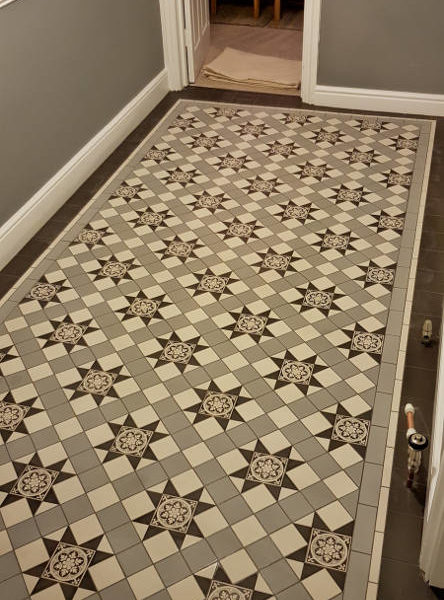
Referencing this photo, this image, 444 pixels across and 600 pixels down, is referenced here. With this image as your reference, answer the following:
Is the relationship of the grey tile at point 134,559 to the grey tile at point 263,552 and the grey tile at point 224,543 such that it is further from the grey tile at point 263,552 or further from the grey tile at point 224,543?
the grey tile at point 263,552

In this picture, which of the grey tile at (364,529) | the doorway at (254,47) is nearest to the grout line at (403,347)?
the grey tile at (364,529)

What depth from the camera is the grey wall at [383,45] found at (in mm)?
→ 4891

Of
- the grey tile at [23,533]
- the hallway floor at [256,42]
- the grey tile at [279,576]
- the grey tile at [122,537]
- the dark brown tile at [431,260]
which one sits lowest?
the hallway floor at [256,42]

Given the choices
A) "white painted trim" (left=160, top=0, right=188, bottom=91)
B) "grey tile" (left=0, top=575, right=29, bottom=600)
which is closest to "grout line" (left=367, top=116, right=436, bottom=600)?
"grey tile" (left=0, top=575, right=29, bottom=600)

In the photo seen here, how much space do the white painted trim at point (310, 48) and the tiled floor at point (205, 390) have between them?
1.14 meters

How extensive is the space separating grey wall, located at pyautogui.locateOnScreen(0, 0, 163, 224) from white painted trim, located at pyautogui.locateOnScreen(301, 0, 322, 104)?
3.88 ft

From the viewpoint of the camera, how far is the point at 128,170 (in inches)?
182

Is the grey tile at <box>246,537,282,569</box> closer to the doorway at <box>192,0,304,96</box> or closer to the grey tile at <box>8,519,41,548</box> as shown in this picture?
the grey tile at <box>8,519,41,548</box>

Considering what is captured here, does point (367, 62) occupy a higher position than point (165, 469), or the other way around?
point (367, 62)

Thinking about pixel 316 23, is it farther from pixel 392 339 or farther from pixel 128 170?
pixel 392 339

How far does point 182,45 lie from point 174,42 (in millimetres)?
90

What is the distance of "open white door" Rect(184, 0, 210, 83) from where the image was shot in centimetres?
548

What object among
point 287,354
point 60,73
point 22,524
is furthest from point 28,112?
point 22,524

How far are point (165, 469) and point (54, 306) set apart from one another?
1.20m
